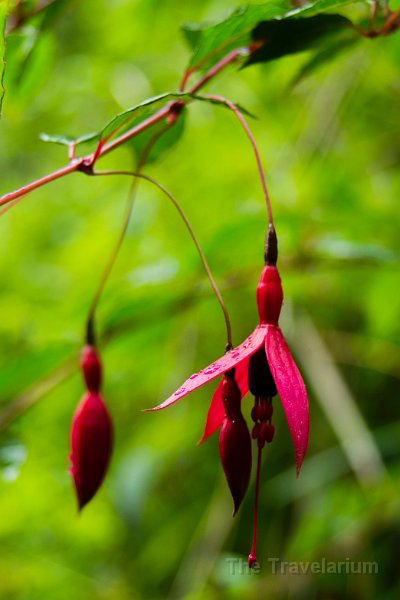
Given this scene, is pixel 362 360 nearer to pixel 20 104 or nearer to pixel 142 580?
pixel 142 580

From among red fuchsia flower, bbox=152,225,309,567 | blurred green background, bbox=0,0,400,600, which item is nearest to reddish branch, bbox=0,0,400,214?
red fuchsia flower, bbox=152,225,309,567

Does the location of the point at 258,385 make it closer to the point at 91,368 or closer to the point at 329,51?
the point at 91,368

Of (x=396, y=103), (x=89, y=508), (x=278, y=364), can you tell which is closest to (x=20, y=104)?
(x=278, y=364)

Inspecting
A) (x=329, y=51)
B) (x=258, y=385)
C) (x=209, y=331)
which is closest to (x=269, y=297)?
(x=258, y=385)

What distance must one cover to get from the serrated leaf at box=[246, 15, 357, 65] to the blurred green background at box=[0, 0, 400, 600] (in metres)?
0.29

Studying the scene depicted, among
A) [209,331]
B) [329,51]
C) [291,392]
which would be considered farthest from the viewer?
[209,331]

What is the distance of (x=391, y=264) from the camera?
0.86m

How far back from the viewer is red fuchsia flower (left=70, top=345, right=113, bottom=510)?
0.55 m

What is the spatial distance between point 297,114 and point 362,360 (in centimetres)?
53

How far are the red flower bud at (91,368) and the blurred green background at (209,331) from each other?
17 cm

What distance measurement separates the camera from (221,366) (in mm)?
413

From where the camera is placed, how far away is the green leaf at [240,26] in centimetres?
49

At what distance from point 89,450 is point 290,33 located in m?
0.35

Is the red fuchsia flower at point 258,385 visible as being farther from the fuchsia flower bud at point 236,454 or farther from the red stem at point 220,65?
the red stem at point 220,65
